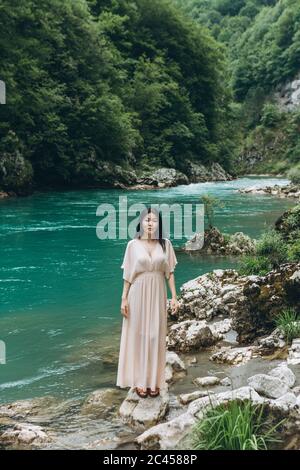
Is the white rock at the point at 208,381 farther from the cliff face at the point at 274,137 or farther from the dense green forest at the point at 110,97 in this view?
the cliff face at the point at 274,137

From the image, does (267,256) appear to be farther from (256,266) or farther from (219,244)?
(219,244)

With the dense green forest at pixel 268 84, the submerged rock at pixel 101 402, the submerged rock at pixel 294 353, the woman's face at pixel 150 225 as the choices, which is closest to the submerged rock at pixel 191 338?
the submerged rock at pixel 294 353

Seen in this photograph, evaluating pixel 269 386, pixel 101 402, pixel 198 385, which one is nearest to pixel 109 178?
pixel 198 385

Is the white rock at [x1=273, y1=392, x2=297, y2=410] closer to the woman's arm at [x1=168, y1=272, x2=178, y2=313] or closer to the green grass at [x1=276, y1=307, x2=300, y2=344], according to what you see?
the woman's arm at [x1=168, y1=272, x2=178, y2=313]

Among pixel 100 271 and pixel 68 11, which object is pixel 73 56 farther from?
pixel 100 271

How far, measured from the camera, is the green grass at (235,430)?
187 inches

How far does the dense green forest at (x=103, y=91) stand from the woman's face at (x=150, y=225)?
32.2 meters

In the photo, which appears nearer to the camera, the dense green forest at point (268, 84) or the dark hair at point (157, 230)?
the dark hair at point (157, 230)

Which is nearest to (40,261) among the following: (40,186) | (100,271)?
(100,271)

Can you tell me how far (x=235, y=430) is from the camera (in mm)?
4812

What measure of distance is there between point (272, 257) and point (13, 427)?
6714 millimetres

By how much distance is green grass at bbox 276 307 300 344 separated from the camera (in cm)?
848

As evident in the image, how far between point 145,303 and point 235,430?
184cm

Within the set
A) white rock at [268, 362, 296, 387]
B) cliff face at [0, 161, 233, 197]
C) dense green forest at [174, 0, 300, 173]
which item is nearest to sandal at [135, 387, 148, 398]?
white rock at [268, 362, 296, 387]
